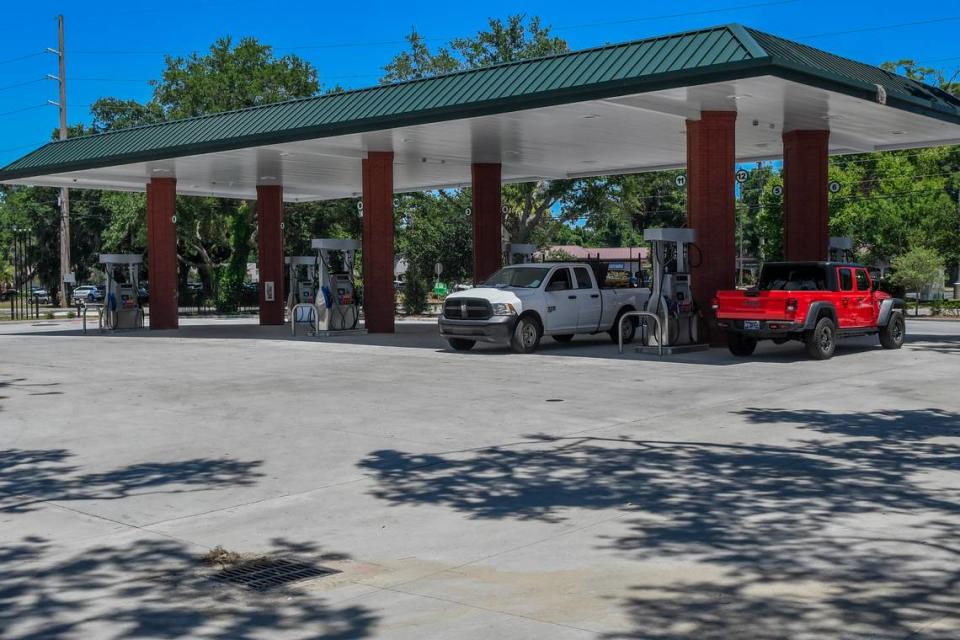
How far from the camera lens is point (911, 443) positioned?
10.4m

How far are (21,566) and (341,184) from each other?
111 ft

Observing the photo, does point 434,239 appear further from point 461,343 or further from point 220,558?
point 220,558

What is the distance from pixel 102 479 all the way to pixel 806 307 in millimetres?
13536

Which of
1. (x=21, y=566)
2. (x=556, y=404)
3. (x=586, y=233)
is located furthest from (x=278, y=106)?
(x=586, y=233)

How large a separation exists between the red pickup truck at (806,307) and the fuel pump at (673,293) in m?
1.19

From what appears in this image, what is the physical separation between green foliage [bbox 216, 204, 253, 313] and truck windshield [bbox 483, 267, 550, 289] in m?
31.5

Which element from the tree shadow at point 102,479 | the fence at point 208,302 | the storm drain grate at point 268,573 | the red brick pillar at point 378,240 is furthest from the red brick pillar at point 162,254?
the storm drain grate at point 268,573

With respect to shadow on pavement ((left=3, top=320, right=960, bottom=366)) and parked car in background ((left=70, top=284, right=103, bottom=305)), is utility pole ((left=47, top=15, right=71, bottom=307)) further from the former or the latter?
shadow on pavement ((left=3, top=320, right=960, bottom=366))

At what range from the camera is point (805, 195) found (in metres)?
26.1

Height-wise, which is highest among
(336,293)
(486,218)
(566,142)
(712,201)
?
(566,142)

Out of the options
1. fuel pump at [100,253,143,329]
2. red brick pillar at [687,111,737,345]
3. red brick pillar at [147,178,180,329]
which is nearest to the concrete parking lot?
red brick pillar at [687,111,737,345]

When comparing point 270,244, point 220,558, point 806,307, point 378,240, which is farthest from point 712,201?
point 270,244

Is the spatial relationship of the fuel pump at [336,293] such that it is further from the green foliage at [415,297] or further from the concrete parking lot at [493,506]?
the green foliage at [415,297]

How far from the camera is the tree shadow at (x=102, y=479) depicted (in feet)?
27.9
